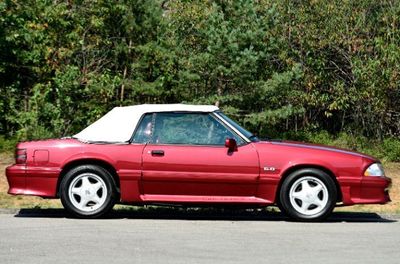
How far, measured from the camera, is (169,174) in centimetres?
1034

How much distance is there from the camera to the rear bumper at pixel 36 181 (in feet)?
34.3

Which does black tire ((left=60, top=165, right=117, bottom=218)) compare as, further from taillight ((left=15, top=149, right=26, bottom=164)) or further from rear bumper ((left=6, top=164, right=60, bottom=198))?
taillight ((left=15, top=149, right=26, bottom=164))

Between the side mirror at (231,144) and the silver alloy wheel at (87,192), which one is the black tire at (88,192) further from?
the side mirror at (231,144)

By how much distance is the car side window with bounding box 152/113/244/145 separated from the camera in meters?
10.6

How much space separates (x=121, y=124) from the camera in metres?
10.8

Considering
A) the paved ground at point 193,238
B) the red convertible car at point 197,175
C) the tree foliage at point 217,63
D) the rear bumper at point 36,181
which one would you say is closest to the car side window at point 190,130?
the red convertible car at point 197,175

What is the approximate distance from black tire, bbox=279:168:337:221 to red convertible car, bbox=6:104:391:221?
0.04ft

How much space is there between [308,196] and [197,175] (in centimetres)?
133

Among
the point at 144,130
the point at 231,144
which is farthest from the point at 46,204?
the point at 231,144

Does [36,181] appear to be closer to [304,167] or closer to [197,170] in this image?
[197,170]

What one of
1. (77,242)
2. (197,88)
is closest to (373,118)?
(197,88)

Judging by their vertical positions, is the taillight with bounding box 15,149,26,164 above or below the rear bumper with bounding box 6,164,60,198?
above

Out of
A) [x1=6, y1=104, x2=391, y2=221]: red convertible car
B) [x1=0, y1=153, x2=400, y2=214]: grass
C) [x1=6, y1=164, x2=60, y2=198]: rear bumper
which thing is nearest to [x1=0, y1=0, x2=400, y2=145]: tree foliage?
[x1=0, y1=153, x2=400, y2=214]: grass

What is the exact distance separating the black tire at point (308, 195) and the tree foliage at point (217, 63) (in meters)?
12.9
